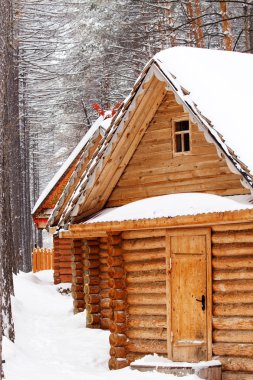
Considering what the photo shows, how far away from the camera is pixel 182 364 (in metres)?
13.5

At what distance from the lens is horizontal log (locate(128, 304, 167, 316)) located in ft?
47.1

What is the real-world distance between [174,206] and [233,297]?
199 cm

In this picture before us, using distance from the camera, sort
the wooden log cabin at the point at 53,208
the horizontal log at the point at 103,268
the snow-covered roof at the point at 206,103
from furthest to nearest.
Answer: the wooden log cabin at the point at 53,208, the horizontal log at the point at 103,268, the snow-covered roof at the point at 206,103

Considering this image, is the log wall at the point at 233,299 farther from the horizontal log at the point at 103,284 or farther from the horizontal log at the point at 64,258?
the horizontal log at the point at 64,258

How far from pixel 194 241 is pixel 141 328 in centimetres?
216

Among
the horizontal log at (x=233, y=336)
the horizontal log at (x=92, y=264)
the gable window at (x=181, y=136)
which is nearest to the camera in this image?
the horizontal log at (x=233, y=336)

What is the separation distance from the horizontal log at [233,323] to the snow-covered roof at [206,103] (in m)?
2.57

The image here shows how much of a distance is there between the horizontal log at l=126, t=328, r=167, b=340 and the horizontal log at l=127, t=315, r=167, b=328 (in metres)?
0.08

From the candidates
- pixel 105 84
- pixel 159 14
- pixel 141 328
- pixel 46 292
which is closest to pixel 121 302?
pixel 141 328

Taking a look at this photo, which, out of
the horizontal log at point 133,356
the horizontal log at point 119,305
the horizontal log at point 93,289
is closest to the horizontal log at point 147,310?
the horizontal log at point 119,305

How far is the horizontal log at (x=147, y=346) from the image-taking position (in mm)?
14297

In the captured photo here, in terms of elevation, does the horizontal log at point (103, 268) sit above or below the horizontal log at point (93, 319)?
above

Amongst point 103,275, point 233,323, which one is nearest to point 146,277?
point 233,323

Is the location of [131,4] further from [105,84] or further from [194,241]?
[194,241]
